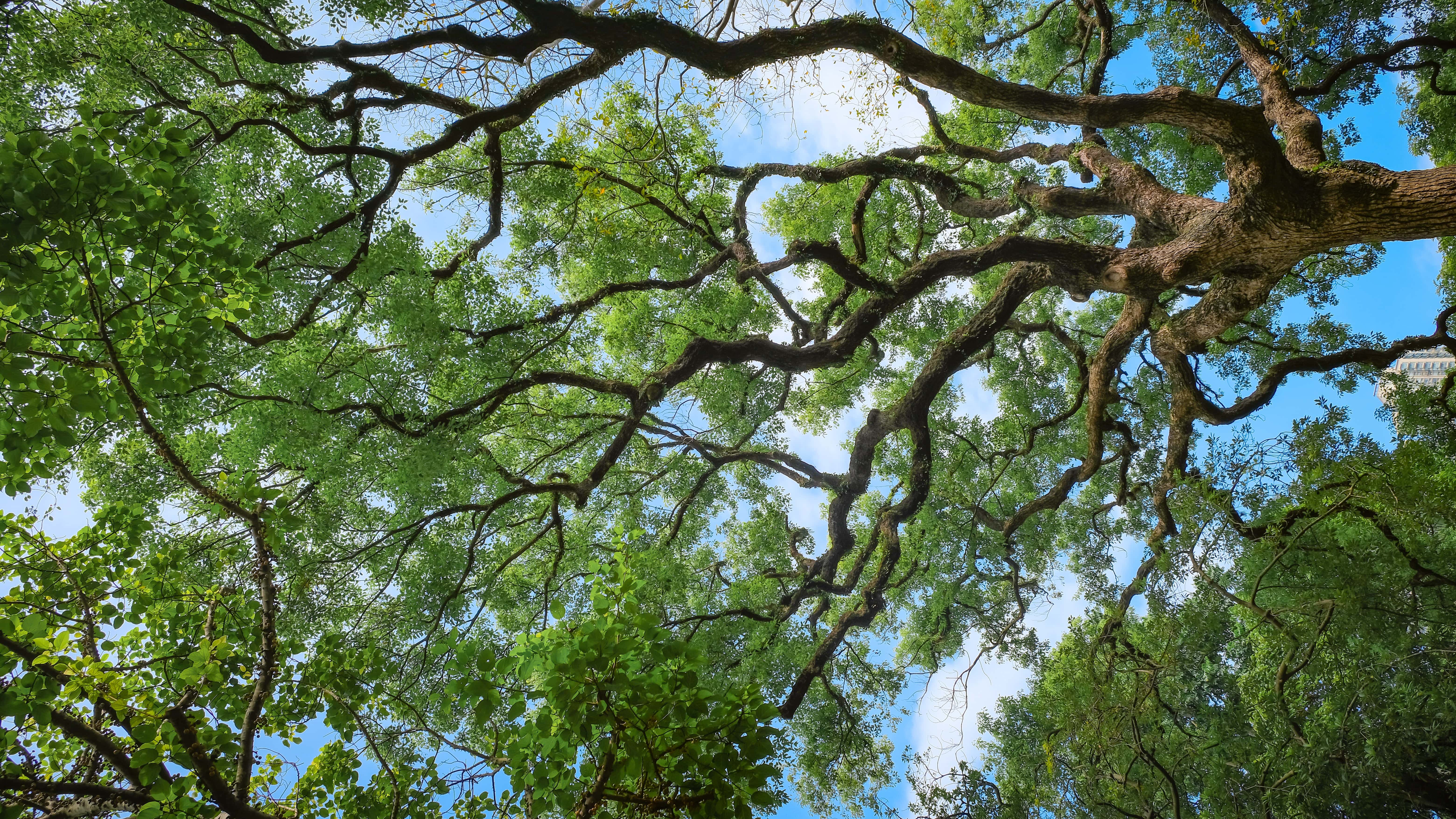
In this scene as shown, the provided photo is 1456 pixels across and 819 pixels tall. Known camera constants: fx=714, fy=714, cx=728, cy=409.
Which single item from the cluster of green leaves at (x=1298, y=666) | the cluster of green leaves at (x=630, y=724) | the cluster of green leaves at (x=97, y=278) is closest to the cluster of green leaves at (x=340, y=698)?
the cluster of green leaves at (x=630, y=724)

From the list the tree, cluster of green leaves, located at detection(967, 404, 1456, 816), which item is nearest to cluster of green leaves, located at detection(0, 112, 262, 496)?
the tree

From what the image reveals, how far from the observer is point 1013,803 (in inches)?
259

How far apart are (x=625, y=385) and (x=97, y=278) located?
15.8 feet

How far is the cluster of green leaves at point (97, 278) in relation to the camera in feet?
8.04

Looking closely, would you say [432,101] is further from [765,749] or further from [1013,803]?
[1013,803]

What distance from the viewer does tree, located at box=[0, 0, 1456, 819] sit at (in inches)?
111

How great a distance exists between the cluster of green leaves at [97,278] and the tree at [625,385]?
22 mm

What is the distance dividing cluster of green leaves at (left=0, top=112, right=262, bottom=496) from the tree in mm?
22

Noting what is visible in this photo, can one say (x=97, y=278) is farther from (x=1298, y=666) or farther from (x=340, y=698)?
(x=1298, y=666)

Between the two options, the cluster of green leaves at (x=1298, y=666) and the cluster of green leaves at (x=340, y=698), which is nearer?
the cluster of green leaves at (x=340, y=698)

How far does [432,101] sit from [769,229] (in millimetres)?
6610

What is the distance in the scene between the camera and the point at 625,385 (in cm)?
747

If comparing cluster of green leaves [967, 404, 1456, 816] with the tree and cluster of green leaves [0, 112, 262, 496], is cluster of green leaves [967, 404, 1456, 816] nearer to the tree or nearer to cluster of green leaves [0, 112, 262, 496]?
the tree

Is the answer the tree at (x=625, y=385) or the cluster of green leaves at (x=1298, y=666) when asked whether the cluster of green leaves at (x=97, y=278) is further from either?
the cluster of green leaves at (x=1298, y=666)
